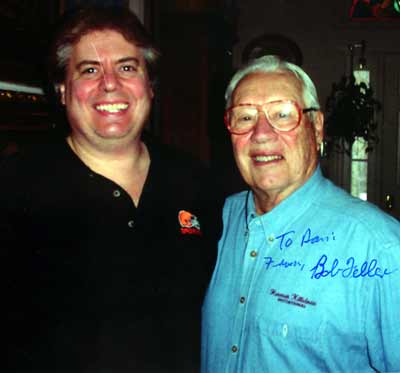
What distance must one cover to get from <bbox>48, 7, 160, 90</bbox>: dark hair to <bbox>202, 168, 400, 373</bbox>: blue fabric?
785mm

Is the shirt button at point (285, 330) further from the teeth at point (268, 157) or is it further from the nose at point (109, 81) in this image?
the nose at point (109, 81)

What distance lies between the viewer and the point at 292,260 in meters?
1.23

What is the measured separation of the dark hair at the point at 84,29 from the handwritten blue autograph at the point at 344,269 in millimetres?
939

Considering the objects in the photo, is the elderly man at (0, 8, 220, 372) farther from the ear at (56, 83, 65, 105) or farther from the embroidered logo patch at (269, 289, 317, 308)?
the embroidered logo patch at (269, 289, 317, 308)

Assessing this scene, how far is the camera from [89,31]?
1459 millimetres

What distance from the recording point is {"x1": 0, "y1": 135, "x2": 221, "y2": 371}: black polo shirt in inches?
51.9

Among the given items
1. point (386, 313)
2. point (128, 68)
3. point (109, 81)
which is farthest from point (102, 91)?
point (386, 313)

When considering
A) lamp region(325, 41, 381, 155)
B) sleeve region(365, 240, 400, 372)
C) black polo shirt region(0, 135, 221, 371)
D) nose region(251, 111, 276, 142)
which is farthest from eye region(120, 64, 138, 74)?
lamp region(325, 41, 381, 155)

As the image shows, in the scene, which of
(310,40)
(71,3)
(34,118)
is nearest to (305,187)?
(34,118)

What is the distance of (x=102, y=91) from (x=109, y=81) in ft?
0.13

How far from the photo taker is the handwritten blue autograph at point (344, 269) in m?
1.12

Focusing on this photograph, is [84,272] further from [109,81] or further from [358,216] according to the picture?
[358,216]

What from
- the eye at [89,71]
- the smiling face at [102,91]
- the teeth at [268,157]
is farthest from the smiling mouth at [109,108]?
the teeth at [268,157]

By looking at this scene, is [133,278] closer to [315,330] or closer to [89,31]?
[315,330]
